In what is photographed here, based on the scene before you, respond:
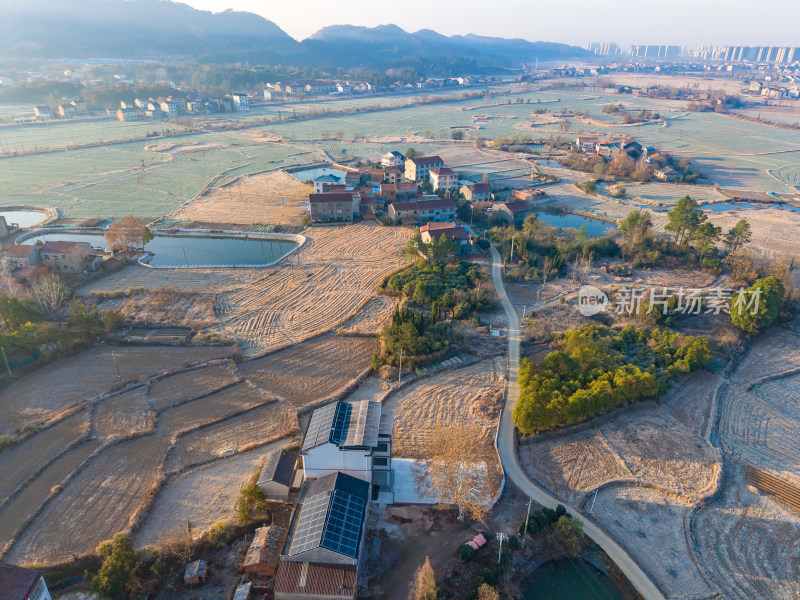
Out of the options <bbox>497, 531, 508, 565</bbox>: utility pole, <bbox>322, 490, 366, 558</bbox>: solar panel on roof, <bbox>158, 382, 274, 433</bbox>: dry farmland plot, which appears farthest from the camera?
<bbox>158, 382, 274, 433</bbox>: dry farmland plot

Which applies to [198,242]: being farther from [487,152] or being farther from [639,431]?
[487,152]

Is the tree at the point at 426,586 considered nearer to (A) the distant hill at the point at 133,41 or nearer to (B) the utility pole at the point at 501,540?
(B) the utility pole at the point at 501,540

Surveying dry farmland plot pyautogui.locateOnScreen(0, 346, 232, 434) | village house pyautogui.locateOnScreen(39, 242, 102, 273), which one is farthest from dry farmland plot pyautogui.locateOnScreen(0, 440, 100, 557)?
village house pyautogui.locateOnScreen(39, 242, 102, 273)

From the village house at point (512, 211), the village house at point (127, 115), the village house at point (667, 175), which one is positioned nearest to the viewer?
the village house at point (512, 211)

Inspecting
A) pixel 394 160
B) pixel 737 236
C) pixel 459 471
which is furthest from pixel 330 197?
pixel 737 236

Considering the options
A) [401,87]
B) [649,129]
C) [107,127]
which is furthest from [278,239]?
[401,87]

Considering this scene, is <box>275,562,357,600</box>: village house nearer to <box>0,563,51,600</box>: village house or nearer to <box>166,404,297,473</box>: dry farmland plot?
<box>0,563,51,600</box>: village house

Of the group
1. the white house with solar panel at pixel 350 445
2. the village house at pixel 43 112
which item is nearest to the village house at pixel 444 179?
the white house with solar panel at pixel 350 445

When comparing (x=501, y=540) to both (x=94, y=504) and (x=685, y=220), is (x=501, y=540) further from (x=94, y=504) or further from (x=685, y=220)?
(x=685, y=220)
